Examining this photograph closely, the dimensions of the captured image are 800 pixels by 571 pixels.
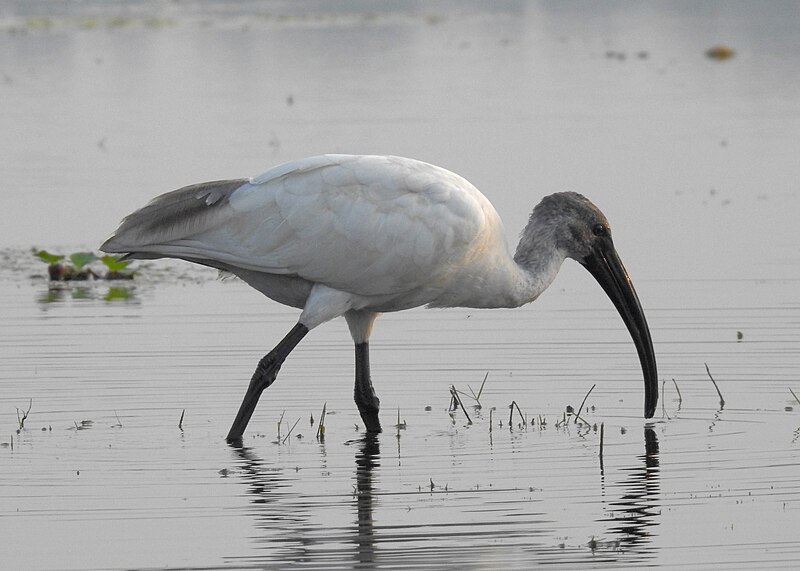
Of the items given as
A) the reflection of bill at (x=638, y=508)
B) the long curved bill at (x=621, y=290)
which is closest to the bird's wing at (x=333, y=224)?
the long curved bill at (x=621, y=290)

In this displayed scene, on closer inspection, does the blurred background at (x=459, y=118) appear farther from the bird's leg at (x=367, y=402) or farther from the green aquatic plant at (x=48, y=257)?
the bird's leg at (x=367, y=402)

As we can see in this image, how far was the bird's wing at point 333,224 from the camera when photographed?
9.28 meters

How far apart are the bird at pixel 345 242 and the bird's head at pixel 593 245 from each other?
0.55 feet

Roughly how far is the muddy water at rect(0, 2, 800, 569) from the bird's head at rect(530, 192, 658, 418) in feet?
1.13

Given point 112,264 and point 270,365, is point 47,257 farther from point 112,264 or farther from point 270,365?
point 270,365

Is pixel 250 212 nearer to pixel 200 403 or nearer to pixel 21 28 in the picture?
pixel 200 403

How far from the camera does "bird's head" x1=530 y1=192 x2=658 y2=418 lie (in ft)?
32.4

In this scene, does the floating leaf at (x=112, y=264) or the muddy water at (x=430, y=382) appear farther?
the floating leaf at (x=112, y=264)

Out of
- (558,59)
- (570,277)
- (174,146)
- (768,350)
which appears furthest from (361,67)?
(768,350)

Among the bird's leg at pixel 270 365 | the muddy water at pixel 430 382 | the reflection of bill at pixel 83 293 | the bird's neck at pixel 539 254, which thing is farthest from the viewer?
the reflection of bill at pixel 83 293

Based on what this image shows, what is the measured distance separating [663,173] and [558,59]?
19.0 metres

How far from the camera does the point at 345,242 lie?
9359 millimetres

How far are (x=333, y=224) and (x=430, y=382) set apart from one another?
1702 millimetres

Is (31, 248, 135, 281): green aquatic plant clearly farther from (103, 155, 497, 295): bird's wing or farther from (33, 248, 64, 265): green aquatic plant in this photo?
(103, 155, 497, 295): bird's wing
